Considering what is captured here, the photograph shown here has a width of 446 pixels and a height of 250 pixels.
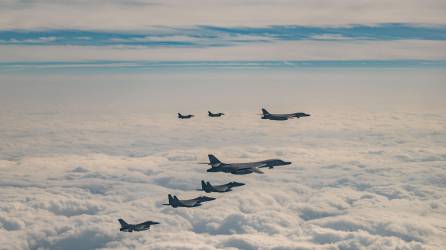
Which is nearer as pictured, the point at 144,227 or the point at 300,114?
the point at 144,227

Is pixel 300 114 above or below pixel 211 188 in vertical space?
above

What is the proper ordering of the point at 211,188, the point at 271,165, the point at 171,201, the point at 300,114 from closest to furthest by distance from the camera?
the point at 211,188 < the point at 171,201 < the point at 271,165 < the point at 300,114

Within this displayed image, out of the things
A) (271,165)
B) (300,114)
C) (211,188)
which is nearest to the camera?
(211,188)

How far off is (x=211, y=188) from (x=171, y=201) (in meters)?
12.8

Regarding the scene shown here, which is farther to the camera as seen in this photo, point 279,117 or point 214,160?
point 279,117

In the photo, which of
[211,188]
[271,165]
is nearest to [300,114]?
[271,165]

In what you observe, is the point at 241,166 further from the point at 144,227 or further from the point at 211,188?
the point at 144,227

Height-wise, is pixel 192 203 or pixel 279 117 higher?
pixel 279 117

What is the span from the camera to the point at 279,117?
118250 mm

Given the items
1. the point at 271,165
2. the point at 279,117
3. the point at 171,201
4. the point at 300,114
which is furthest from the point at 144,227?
the point at 300,114

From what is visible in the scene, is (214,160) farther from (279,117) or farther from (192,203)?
(279,117)

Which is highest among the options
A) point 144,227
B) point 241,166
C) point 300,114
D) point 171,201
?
point 300,114

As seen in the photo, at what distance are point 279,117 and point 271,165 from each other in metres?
14.5

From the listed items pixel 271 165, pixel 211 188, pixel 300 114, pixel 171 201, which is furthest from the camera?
pixel 300 114
